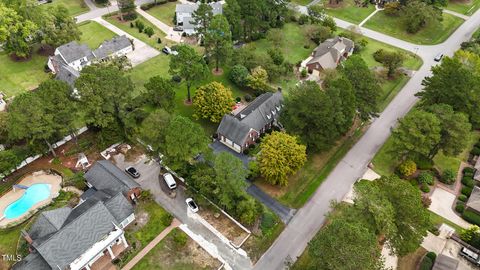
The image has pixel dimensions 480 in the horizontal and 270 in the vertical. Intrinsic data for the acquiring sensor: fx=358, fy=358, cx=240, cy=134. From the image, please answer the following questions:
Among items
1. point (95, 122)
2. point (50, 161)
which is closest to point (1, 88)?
point (50, 161)

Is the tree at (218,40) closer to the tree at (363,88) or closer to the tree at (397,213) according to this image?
the tree at (363,88)

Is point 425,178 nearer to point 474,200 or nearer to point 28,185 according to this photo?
point 474,200

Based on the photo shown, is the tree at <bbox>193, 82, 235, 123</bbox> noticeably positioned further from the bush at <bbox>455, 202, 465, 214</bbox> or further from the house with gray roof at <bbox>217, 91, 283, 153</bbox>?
the bush at <bbox>455, 202, 465, 214</bbox>

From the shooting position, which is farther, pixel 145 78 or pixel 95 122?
pixel 145 78

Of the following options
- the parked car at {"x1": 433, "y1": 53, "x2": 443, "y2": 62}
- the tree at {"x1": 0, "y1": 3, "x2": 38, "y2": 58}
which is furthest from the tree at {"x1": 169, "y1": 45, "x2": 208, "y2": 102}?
the parked car at {"x1": 433, "y1": 53, "x2": 443, "y2": 62}

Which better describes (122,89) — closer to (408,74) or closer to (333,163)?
(333,163)

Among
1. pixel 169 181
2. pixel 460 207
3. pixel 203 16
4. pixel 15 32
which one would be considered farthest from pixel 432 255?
pixel 15 32

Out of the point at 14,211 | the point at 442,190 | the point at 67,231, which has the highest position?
the point at 67,231
